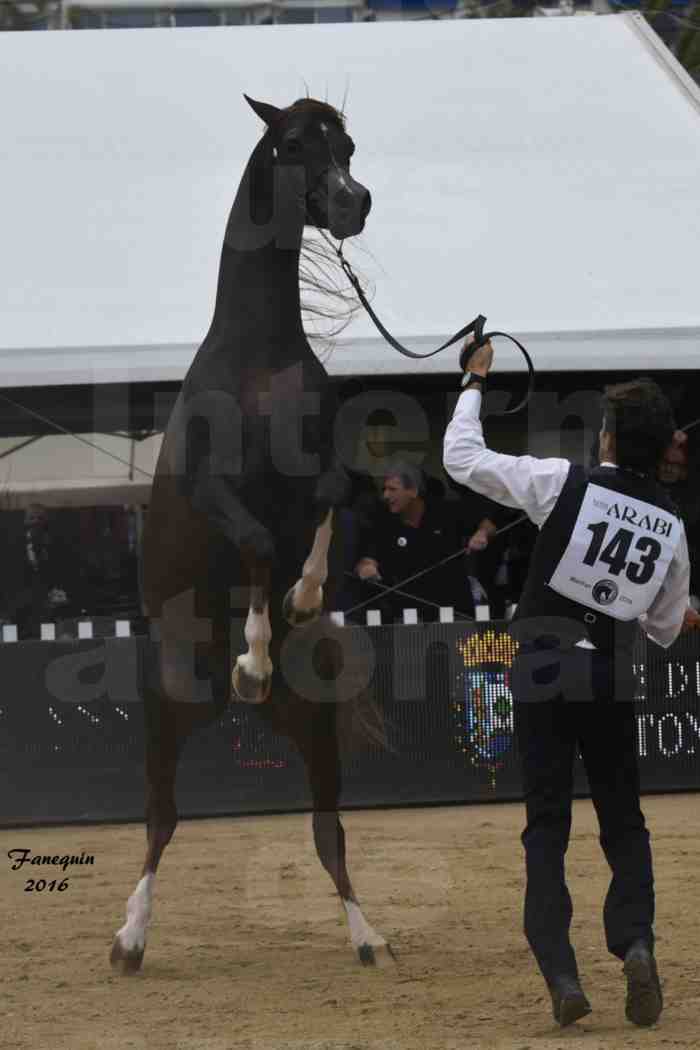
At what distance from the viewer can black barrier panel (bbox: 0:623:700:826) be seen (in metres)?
8.41

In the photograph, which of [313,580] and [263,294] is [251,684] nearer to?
[313,580]

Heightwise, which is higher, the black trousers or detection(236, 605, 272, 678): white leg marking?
detection(236, 605, 272, 678): white leg marking

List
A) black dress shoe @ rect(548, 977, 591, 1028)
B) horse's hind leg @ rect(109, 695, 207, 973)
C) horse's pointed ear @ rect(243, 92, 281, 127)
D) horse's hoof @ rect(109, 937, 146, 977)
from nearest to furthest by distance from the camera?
black dress shoe @ rect(548, 977, 591, 1028)
horse's pointed ear @ rect(243, 92, 281, 127)
horse's hoof @ rect(109, 937, 146, 977)
horse's hind leg @ rect(109, 695, 207, 973)

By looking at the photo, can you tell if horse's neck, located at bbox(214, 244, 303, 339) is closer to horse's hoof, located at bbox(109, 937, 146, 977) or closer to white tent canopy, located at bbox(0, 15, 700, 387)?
horse's hoof, located at bbox(109, 937, 146, 977)

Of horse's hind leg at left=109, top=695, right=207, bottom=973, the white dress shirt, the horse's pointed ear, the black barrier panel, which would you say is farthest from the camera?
the black barrier panel

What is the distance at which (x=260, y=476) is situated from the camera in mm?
4633

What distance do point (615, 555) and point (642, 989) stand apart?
1.12 metres

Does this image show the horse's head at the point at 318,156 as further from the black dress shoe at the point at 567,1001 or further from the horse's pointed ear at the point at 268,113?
the black dress shoe at the point at 567,1001

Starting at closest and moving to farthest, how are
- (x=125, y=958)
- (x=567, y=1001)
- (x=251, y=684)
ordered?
Result: 1. (x=567, y=1001)
2. (x=251, y=684)
3. (x=125, y=958)

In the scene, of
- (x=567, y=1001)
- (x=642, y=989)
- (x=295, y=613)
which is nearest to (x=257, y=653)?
(x=295, y=613)

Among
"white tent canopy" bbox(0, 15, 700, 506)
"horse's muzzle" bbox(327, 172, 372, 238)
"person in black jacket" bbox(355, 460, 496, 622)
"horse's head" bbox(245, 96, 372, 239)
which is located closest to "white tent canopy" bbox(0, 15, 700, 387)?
"white tent canopy" bbox(0, 15, 700, 506)

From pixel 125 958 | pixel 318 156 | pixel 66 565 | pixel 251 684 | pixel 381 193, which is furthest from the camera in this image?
pixel 66 565

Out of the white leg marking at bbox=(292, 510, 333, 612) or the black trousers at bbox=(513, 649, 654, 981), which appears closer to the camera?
the black trousers at bbox=(513, 649, 654, 981)

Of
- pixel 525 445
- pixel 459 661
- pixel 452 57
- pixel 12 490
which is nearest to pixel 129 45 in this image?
pixel 452 57
